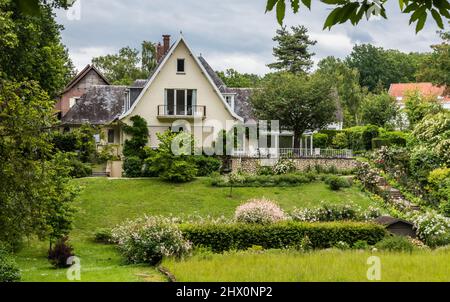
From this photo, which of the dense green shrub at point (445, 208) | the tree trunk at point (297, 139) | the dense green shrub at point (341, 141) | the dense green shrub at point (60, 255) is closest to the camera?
the dense green shrub at point (60, 255)

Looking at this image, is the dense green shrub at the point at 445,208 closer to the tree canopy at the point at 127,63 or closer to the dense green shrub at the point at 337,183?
the dense green shrub at the point at 337,183

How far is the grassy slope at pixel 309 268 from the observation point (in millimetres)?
13047

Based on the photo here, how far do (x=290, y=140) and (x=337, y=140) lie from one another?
15.0 ft

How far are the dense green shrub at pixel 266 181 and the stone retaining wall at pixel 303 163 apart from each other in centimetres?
300

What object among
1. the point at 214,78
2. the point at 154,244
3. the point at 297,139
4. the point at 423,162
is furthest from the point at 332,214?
the point at 214,78

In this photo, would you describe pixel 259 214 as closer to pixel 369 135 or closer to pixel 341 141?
pixel 369 135

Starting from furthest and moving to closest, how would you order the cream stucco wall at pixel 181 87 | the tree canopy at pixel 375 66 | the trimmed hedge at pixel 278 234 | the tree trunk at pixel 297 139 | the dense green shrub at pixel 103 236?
the tree canopy at pixel 375 66, the tree trunk at pixel 297 139, the cream stucco wall at pixel 181 87, the dense green shrub at pixel 103 236, the trimmed hedge at pixel 278 234

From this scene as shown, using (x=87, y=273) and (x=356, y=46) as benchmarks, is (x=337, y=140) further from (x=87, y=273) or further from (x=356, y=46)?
(x=356, y=46)

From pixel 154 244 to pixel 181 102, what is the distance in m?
23.1

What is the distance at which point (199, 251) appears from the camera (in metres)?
20.0

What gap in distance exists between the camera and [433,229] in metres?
22.2

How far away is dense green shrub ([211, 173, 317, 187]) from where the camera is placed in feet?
112

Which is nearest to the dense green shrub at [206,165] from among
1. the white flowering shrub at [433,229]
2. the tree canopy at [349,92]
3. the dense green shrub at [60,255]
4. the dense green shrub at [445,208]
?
the dense green shrub at [445,208]
